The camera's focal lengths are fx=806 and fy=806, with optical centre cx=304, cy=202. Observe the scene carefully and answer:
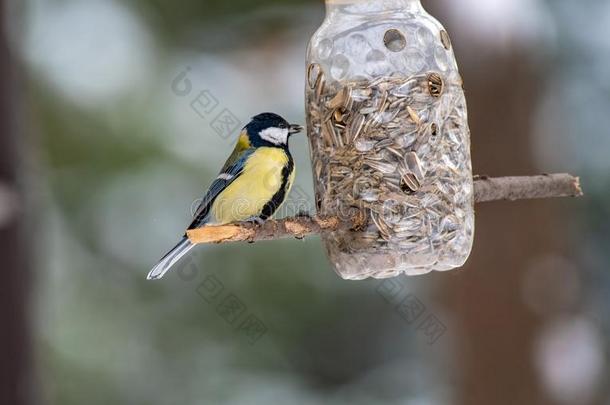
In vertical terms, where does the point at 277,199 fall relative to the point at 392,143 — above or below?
below

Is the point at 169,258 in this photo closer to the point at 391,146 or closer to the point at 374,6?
the point at 391,146

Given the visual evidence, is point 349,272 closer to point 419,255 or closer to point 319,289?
point 419,255

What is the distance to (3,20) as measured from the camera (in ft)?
12.8

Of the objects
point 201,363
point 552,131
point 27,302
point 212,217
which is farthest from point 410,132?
point 201,363

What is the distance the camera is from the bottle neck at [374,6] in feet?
8.66

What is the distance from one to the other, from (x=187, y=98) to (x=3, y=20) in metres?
2.08

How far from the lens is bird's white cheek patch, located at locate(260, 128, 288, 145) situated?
3.08 metres

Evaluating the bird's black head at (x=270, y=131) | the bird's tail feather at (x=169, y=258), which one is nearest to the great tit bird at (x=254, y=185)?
the bird's black head at (x=270, y=131)

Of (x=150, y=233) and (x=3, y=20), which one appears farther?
(x=150, y=233)

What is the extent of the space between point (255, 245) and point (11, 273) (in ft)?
8.53

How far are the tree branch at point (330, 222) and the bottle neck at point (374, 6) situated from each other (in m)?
0.63

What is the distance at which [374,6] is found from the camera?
264 centimetres

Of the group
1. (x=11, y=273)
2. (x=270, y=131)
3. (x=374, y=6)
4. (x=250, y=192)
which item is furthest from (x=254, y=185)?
(x=11, y=273)

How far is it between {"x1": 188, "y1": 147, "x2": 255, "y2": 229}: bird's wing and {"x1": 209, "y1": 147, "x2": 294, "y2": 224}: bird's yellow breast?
0.06 feet
